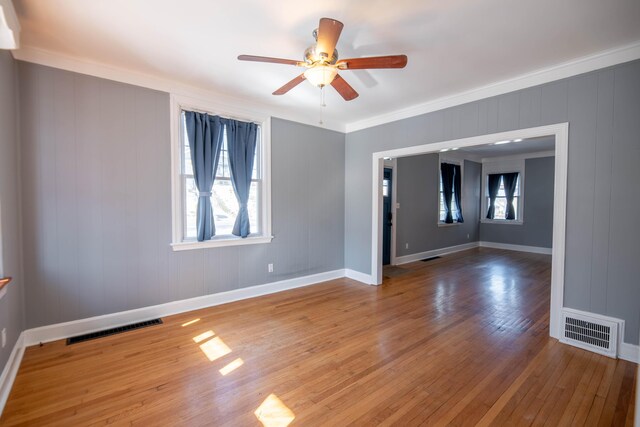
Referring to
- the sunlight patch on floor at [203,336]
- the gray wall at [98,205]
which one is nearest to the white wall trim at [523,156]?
the gray wall at [98,205]

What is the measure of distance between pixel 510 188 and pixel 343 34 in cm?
804

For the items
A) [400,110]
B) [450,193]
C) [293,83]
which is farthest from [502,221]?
[293,83]

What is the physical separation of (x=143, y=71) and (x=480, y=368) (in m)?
4.35

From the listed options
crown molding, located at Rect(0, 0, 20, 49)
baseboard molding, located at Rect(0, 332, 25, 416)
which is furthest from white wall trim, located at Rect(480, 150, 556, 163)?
baseboard molding, located at Rect(0, 332, 25, 416)

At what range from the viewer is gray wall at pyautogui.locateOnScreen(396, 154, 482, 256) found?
6.45 m

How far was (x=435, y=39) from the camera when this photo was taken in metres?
2.42

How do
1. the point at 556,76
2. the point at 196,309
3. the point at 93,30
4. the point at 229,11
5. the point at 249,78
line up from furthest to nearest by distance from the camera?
1. the point at 196,309
2. the point at 249,78
3. the point at 556,76
4. the point at 93,30
5. the point at 229,11

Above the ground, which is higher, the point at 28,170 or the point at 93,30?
the point at 93,30

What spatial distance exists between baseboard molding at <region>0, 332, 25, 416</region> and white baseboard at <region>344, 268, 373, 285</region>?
4.10 metres

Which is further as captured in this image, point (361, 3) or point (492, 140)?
point (492, 140)

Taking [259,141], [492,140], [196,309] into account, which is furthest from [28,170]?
[492,140]

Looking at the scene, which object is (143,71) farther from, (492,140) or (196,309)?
(492,140)

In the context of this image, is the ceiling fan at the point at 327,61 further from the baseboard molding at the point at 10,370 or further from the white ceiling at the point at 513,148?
the white ceiling at the point at 513,148

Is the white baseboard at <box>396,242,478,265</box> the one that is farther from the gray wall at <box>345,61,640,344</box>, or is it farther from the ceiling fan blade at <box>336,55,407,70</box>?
the ceiling fan blade at <box>336,55,407,70</box>
